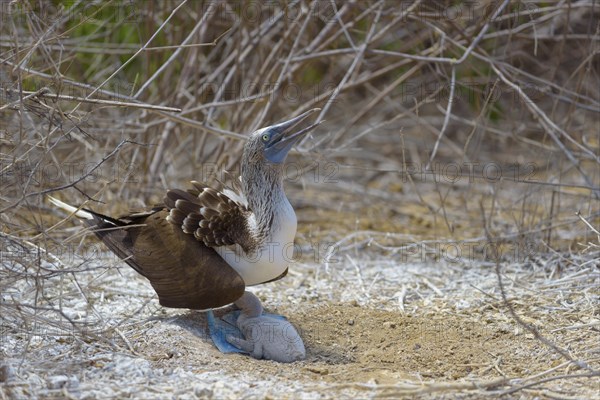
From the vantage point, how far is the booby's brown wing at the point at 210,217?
436cm

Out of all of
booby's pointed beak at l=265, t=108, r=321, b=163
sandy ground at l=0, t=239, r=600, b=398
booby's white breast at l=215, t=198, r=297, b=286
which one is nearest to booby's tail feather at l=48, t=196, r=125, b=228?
sandy ground at l=0, t=239, r=600, b=398

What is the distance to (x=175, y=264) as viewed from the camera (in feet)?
14.3

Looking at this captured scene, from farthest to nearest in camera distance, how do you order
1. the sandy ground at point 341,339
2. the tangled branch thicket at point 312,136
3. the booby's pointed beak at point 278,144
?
the tangled branch thicket at point 312,136 → the booby's pointed beak at point 278,144 → the sandy ground at point 341,339

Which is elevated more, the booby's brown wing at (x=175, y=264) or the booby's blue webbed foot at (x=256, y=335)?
the booby's brown wing at (x=175, y=264)

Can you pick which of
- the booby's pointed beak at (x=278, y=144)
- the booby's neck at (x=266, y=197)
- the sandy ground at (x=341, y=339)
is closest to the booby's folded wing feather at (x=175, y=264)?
the sandy ground at (x=341, y=339)

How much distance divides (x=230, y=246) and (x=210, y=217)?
20 cm

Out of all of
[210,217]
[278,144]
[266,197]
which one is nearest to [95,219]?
[210,217]

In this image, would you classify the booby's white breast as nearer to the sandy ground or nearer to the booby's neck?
the booby's neck

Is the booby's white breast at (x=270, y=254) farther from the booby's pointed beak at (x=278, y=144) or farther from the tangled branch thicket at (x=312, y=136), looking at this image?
the tangled branch thicket at (x=312, y=136)

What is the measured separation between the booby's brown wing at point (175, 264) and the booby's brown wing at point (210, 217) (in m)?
0.06

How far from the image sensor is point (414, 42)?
684cm

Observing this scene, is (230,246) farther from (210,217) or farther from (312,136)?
(312,136)

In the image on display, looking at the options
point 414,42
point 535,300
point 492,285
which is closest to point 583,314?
point 535,300

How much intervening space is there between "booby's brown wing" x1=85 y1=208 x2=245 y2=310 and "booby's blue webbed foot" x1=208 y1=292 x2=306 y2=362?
0.25 metres
